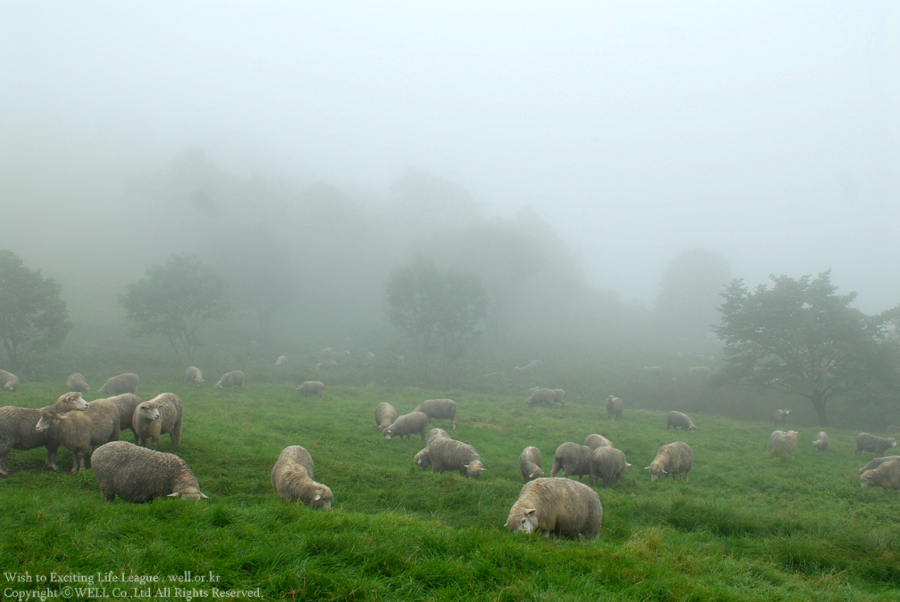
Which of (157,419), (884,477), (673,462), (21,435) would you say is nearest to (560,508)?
(673,462)

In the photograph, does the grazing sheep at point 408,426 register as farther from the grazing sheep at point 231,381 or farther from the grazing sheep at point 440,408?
the grazing sheep at point 231,381

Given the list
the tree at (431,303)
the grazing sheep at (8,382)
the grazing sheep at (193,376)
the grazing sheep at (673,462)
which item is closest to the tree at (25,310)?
the grazing sheep at (8,382)

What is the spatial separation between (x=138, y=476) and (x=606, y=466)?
11027 mm

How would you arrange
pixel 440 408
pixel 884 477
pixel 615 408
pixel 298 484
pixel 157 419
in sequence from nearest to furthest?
pixel 298 484
pixel 157 419
pixel 884 477
pixel 440 408
pixel 615 408

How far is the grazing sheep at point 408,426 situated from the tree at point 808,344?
26.7 m

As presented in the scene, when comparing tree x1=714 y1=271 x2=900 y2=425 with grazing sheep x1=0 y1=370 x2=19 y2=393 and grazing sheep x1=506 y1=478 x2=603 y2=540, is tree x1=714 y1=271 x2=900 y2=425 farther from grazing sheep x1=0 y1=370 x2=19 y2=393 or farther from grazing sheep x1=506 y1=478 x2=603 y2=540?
grazing sheep x1=0 y1=370 x2=19 y2=393

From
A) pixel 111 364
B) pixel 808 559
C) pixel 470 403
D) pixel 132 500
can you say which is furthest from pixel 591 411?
pixel 111 364

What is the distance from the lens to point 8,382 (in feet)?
73.7

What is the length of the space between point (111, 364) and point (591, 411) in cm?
3529

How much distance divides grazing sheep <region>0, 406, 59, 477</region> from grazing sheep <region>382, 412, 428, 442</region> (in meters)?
9.59

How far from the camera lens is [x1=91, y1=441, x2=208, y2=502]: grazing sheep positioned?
23.8 ft

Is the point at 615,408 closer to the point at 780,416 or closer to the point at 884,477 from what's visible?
the point at 780,416

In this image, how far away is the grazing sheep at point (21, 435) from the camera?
8.42m

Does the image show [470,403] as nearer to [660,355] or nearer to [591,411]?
[591,411]
